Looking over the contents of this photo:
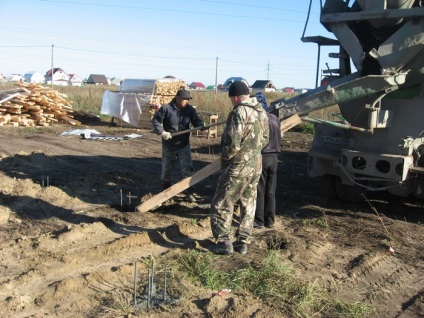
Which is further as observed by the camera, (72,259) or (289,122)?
(289,122)

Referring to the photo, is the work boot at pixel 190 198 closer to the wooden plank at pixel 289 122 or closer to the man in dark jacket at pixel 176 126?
the man in dark jacket at pixel 176 126

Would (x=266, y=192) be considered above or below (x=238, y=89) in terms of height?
below

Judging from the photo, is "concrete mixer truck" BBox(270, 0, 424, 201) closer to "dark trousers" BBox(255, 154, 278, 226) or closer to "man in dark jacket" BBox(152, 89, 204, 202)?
"dark trousers" BBox(255, 154, 278, 226)

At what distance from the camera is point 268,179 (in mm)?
6543

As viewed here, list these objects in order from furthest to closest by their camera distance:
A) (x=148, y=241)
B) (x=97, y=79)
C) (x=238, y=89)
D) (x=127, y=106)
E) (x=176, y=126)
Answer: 1. (x=97, y=79)
2. (x=127, y=106)
3. (x=176, y=126)
4. (x=148, y=241)
5. (x=238, y=89)

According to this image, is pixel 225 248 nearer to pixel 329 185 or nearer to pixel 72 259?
pixel 72 259

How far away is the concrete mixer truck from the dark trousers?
757mm

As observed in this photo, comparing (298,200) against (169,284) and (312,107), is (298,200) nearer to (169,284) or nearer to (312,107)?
(312,107)

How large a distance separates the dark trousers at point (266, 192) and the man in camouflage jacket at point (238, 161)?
1038mm

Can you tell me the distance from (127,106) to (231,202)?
51.4ft

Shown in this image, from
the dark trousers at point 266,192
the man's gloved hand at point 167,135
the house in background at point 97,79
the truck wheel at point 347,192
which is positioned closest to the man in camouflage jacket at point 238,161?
the dark trousers at point 266,192

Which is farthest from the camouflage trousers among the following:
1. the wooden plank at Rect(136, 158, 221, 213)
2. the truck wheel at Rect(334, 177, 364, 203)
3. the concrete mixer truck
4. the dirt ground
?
the truck wheel at Rect(334, 177, 364, 203)

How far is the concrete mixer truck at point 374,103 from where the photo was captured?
21.2ft

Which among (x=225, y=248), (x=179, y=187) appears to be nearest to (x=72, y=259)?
(x=225, y=248)
